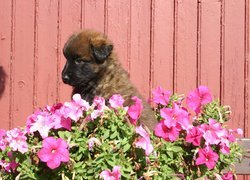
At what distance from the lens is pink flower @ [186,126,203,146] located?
2.03 metres

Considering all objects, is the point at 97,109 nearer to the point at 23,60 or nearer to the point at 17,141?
the point at 17,141

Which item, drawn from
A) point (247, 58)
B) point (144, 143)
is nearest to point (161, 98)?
point (144, 143)

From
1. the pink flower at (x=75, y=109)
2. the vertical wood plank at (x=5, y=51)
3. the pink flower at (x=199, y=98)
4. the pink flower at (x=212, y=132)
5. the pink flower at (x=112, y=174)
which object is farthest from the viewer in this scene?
the vertical wood plank at (x=5, y=51)

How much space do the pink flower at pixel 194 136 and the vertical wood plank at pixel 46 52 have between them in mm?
2259

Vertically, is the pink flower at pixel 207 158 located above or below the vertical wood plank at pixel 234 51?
below

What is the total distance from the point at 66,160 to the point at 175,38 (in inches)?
101

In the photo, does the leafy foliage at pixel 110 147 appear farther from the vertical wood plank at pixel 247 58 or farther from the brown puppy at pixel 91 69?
the vertical wood plank at pixel 247 58

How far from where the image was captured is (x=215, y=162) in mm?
2082

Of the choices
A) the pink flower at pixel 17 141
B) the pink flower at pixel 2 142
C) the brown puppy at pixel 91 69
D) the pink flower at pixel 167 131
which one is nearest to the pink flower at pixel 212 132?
the pink flower at pixel 167 131

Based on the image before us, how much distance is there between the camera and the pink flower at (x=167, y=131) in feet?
6.49

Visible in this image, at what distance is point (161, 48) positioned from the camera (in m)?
4.15

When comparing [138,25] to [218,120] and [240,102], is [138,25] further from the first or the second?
[218,120]

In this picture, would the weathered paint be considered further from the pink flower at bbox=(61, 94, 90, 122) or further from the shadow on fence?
Result: the pink flower at bbox=(61, 94, 90, 122)

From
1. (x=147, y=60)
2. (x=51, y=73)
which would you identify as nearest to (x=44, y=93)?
(x=51, y=73)
